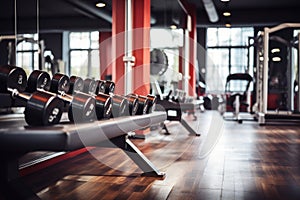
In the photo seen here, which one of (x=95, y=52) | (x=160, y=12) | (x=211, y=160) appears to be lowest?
(x=211, y=160)

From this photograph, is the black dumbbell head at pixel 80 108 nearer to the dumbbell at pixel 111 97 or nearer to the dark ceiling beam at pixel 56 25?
the dumbbell at pixel 111 97

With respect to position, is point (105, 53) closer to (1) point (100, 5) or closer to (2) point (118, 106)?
(1) point (100, 5)

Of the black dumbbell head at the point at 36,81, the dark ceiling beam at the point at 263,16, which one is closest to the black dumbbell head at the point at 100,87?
the black dumbbell head at the point at 36,81

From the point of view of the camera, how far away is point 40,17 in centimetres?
369

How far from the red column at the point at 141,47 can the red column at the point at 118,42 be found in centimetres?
21

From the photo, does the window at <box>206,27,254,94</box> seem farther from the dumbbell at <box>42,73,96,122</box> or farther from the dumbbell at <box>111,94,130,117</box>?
the dumbbell at <box>42,73,96,122</box>

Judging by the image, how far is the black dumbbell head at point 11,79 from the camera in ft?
6.49

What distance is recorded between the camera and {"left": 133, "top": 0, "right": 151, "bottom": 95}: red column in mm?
5383

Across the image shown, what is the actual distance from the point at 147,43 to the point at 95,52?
1.01 m

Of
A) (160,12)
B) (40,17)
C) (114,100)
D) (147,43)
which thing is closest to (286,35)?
(160,12)

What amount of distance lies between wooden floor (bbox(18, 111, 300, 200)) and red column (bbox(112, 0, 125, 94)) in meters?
1.26

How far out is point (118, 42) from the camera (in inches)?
206

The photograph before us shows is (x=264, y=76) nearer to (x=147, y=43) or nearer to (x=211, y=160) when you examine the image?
(x=147, y=43)

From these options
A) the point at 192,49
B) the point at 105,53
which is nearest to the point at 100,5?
the point at 105,53
